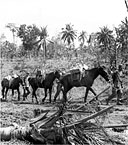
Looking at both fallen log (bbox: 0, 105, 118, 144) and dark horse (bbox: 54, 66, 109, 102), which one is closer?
fallen log (bbox: 0, 105, 118, 144)

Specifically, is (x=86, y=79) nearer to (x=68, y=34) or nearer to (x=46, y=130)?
(x=46, y=130)

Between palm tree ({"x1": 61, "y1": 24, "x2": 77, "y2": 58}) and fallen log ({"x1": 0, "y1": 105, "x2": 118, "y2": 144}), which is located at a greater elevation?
palm tree ({"x1": 61, "y1": 24, "x2": 77, "y2": 58})

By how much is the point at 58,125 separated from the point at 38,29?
57.0 m

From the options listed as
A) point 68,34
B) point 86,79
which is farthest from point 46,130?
point 68,34

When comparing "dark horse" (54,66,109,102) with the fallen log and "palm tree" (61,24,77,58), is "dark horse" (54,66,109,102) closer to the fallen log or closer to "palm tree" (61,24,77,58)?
the fallen log

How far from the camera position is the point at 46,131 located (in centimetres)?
649

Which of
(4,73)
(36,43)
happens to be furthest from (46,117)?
(36,43)

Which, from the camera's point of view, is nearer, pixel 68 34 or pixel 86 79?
pixel 86 79

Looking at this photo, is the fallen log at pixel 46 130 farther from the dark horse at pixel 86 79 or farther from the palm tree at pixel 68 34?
the palm tree at pixel 68 34

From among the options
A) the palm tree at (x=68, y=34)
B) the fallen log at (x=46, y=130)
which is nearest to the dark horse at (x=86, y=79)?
the fallen log at (x=46, y=130)

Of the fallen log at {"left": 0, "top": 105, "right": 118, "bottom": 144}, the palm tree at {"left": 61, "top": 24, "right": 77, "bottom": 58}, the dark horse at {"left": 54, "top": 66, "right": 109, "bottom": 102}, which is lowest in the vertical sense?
the fallen log at {"left": 0, "top": 105, "right": 118, "bottom": 144}

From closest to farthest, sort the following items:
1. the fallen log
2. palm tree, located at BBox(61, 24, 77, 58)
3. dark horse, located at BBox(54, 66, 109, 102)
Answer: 1. the fallen log
2. dark horse, located at BBox(54, 66, 109, 102)
3. palm tree, located at BBox(61, 24, 77, 58)

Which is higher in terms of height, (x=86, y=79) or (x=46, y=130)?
(x=86, y=79)

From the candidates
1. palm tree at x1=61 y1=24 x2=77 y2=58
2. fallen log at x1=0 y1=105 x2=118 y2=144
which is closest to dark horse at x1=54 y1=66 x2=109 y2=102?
fallen log at x1=0 y1=105 x2=118 y2=144
